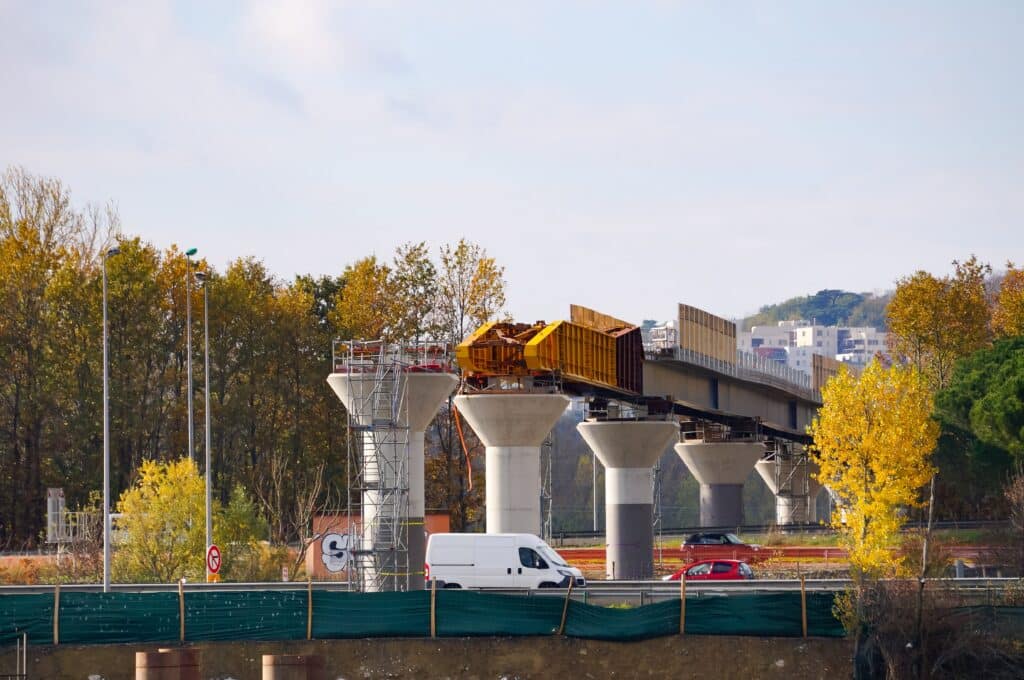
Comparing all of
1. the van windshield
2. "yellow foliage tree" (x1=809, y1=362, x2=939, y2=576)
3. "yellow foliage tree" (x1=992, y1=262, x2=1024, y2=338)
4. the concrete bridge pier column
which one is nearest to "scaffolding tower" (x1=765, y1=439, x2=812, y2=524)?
"yellow foliage tree" (x1=992, y1=262, x2=1024, y2=338)

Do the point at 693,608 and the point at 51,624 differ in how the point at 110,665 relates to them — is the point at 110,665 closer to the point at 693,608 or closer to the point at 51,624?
the point at 51,624

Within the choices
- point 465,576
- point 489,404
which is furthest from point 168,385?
point 465,576

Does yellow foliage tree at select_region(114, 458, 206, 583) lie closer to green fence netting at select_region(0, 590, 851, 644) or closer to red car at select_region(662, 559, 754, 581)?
red car at select_region(662, 559, 754, 581)

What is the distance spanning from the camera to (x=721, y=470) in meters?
80.4

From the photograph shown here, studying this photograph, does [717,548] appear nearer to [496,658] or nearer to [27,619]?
[496,658]

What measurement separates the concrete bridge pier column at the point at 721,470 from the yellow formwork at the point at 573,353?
2090 cm

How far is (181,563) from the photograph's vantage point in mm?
57719

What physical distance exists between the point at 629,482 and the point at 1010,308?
46048mm

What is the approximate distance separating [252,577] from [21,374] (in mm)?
26727

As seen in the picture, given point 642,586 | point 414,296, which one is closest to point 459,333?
point 414,296

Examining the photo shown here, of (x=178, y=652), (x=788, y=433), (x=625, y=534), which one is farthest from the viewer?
(x=788, y=433)

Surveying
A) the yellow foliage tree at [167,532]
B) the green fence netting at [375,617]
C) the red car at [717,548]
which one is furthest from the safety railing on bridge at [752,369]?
the green fence netting at [375,617]

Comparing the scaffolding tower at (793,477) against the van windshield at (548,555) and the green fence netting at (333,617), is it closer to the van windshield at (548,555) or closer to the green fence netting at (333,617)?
the van windshield at (548,555)

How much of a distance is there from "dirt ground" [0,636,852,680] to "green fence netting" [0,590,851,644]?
0.22m
